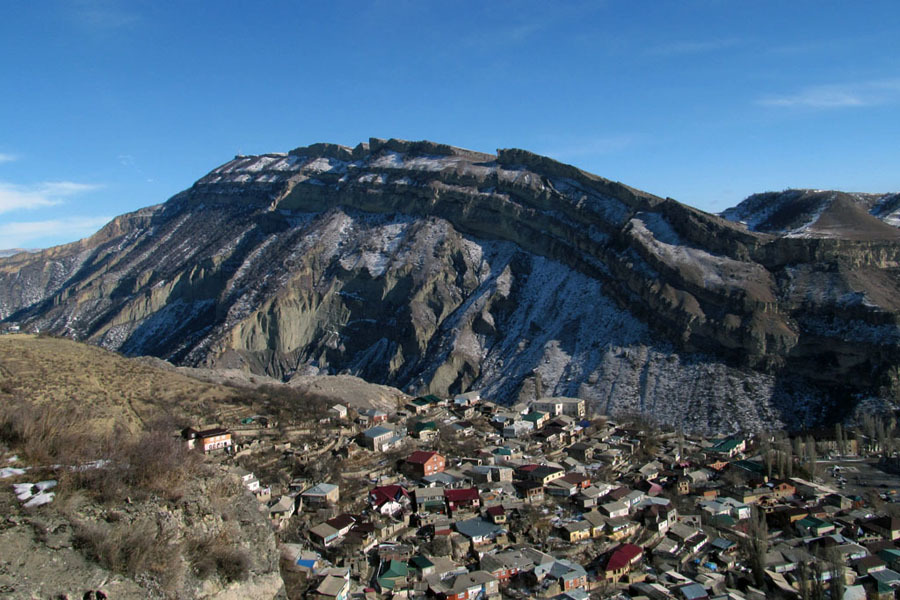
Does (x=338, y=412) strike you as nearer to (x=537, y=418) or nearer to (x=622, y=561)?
(x=537, y=418)

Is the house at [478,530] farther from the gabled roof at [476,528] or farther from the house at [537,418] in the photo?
the house at [537,418]

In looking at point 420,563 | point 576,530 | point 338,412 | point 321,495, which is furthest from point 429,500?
point 338,412

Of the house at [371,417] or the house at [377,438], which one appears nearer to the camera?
the house at [377,438]

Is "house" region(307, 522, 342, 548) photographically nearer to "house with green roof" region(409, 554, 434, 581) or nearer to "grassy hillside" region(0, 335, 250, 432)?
"house with green roof" region(409, 554, 434, 581)

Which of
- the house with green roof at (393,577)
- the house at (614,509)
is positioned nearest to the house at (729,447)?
the house at (614,509)

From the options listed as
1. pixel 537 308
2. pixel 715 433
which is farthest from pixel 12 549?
pixel 537 308

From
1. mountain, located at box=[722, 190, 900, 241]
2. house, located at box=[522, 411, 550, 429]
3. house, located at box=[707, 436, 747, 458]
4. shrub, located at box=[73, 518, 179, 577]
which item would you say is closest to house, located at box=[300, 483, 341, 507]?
house, located at box=[522, 411, 550, 429]

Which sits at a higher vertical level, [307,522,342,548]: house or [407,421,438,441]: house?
[407,421,438,441]: house
